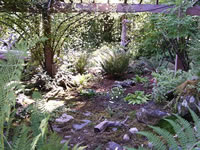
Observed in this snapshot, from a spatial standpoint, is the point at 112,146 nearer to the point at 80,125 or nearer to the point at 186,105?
the point at 80,125

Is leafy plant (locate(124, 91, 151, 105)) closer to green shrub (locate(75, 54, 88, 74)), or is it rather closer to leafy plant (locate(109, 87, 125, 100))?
leafy plant (locate(109, 87, 125, 100))

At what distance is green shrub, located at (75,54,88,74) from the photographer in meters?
4.71

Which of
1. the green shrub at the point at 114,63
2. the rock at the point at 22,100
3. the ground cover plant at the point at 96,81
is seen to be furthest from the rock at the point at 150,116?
the green shrub at the point at 114,63

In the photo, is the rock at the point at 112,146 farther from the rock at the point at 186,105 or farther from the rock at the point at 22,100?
the rock at the point at 22,100

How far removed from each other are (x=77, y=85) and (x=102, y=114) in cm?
144

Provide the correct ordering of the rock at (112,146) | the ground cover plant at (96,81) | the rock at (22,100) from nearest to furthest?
1. the rock at (112,146)
2. the ground cover plant at (96,81)
3. the rock at (22,100)

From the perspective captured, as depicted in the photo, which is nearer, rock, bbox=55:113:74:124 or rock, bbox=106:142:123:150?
rock, bbox=106:142:123:150

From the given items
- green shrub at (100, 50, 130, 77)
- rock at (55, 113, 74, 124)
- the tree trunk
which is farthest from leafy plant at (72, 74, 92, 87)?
rock at (55, 113, 74, 124)

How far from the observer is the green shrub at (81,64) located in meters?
4.71

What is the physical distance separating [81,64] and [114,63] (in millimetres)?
A: 768

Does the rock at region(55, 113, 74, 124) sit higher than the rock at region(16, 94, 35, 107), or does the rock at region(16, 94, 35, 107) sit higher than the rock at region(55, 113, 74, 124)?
the rock at region(16, 94, 35, 107)

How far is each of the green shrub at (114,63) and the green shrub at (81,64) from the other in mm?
390

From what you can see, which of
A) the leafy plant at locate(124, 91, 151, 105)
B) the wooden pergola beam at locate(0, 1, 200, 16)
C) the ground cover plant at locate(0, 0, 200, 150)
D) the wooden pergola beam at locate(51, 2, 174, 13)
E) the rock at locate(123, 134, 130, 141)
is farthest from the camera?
the wooden pergola beam at locate(51, 2, 174, 13)

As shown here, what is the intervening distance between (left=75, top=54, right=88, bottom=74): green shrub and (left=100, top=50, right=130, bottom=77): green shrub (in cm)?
39
